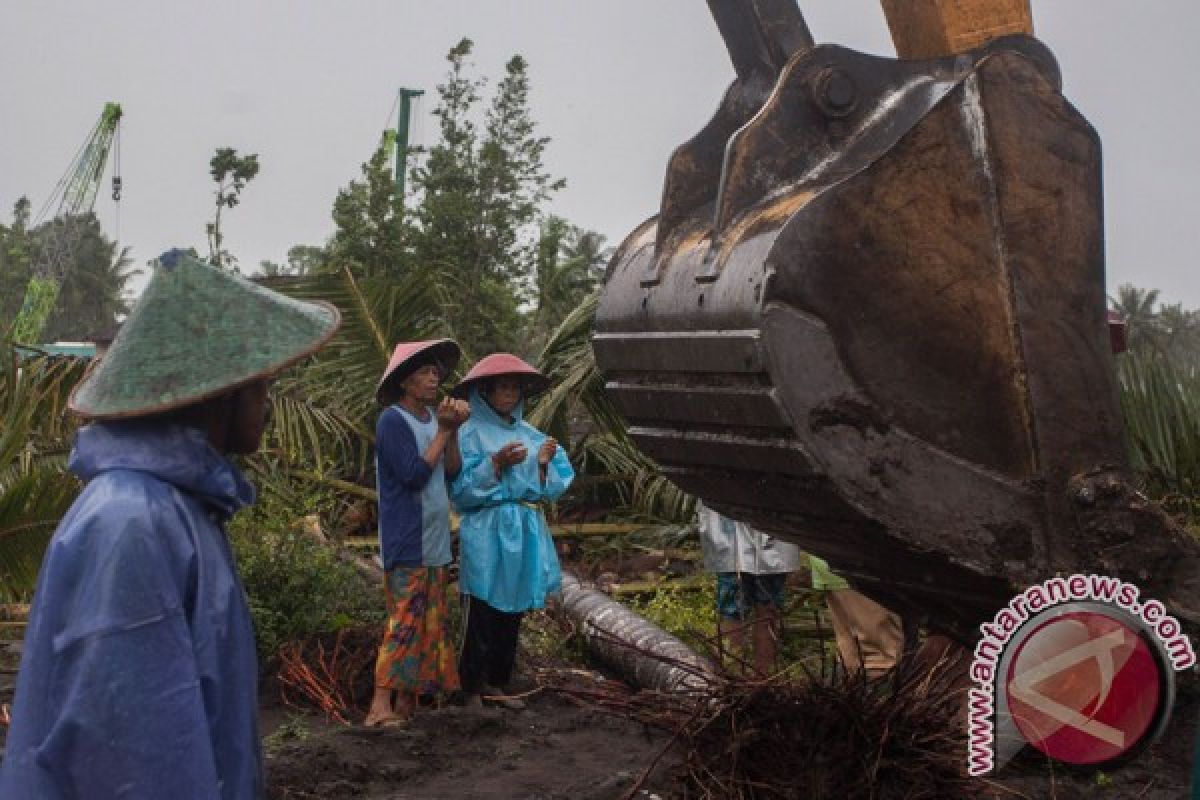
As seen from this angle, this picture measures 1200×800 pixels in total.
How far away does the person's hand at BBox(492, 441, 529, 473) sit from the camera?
7352 millimetres

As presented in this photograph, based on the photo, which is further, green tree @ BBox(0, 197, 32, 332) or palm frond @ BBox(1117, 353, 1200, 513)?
green tree @ BBox(0, 197, 32, 332)

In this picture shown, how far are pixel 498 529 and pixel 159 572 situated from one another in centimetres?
492

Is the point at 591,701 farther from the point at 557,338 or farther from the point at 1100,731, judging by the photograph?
the point at 557,338

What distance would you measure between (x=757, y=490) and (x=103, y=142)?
52.3m

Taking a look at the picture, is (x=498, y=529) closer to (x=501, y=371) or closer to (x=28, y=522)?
(x=501, y=371)

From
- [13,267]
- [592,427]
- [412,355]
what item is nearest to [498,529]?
[412,355]

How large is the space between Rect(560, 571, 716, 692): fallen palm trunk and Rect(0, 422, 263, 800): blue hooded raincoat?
13.6 ft

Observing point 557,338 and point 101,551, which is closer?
point 101,551

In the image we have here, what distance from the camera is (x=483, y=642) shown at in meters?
7.49

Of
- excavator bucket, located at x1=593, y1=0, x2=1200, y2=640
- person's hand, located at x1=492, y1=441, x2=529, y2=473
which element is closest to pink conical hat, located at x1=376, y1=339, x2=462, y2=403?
person's hand, located at x1=492, y1=441, x2=529, y2=473

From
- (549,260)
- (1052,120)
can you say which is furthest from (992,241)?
(549,260)

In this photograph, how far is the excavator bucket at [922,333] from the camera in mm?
3100

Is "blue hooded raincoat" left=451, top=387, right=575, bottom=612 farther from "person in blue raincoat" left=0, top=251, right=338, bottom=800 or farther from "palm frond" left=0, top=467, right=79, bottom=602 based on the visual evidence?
"person in blue raincoat" left=0, top=251, right=338, bottom=800

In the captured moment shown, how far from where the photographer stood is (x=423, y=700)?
7.48 meters
